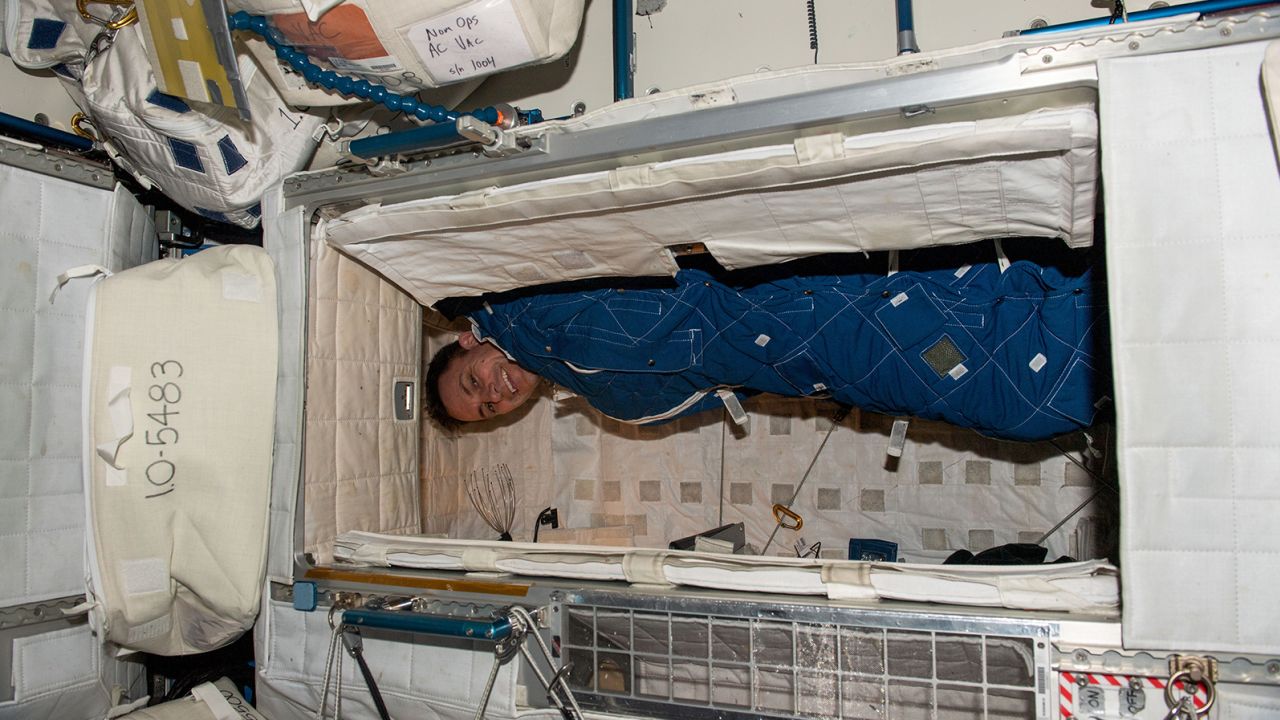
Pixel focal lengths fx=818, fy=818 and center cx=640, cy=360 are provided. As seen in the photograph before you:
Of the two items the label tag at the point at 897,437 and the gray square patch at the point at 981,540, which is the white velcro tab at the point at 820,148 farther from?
the gray square patch at the point at 981,540

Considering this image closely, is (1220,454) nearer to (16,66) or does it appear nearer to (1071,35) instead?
(1071,35)

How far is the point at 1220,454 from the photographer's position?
43.6 inches

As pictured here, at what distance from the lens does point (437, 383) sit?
2834 millimetres

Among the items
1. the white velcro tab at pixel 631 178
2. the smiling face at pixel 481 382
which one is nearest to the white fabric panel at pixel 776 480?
the smiling face at pixel 481 382

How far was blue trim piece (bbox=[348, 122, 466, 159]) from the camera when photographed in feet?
5.16

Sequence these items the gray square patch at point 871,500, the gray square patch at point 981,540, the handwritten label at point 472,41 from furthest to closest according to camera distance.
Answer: the gray square patch at point 871,500 → the gray square patch at point 981,540 → the handwritten label at point 472,41

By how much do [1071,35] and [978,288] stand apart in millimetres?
912

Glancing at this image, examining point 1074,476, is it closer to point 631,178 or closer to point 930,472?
point 930,472

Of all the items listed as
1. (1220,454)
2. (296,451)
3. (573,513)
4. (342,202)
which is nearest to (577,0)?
(342,202)

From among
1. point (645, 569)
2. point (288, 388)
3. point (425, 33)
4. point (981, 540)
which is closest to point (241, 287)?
point (288, 388)

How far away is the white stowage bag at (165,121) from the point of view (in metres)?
1.84

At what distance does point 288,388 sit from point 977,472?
2.05 metres

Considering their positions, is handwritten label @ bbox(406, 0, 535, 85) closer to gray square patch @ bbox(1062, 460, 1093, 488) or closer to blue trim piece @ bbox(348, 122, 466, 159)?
blue trim piece @ bbox(348, 122, 466, 159)

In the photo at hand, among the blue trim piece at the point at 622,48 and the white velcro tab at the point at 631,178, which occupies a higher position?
the blue trim piece at the point at 622,48
